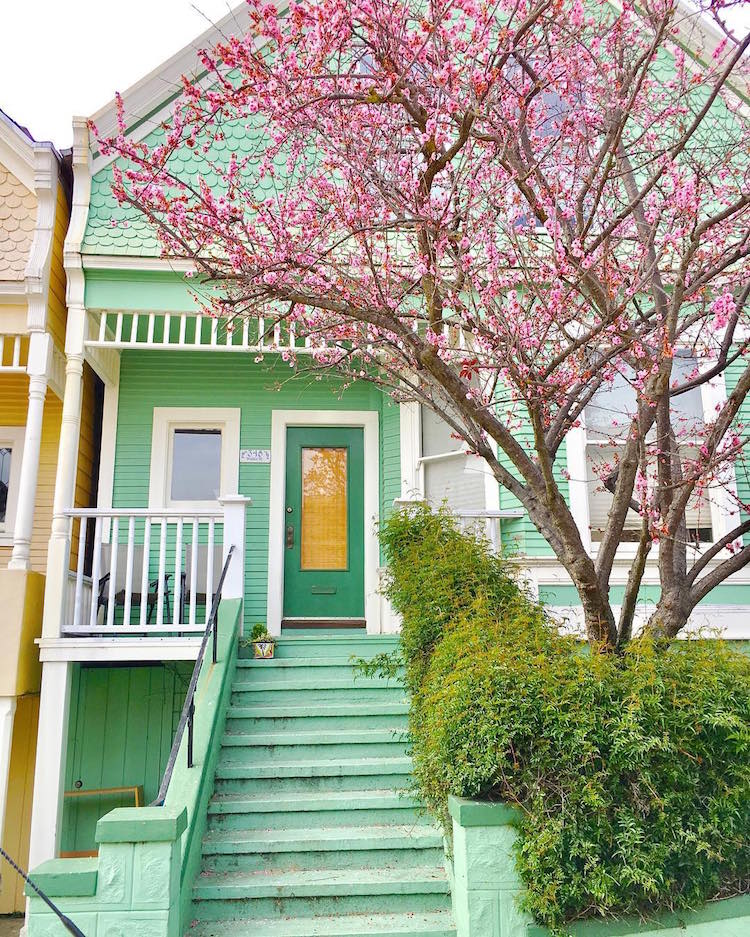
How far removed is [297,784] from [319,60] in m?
4.37

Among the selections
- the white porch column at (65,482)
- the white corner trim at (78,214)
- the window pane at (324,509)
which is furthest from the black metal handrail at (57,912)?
the white corner trim at (78,214)

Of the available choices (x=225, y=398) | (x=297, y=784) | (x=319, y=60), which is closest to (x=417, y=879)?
(x=297, y=784)

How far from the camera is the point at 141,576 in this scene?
25.7 feet

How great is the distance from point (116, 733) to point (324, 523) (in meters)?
3.00

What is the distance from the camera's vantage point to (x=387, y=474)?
8586mm

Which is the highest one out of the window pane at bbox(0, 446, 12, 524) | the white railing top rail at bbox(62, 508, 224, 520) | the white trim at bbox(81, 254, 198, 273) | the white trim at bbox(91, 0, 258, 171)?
the white trim at bbox(91, 0, 258, 171)

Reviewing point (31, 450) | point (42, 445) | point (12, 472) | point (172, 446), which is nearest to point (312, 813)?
point (31, 450)

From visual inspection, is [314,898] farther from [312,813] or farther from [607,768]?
[607,768]

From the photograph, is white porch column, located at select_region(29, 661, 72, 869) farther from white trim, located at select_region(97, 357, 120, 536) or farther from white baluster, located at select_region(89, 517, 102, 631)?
white trim, located at select_region(97, 357, 120, 536)

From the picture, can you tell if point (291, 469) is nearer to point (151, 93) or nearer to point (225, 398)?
point (225, 398)

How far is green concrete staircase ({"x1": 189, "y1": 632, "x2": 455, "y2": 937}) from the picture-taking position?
14.0 ft

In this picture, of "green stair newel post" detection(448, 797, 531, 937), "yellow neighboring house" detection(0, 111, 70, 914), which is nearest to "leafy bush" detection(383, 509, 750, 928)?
"green stair newel post" detection(448, 797, 531, 937)

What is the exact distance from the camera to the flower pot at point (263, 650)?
6.66 m

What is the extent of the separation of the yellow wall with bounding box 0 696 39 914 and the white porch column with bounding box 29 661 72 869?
169cm
